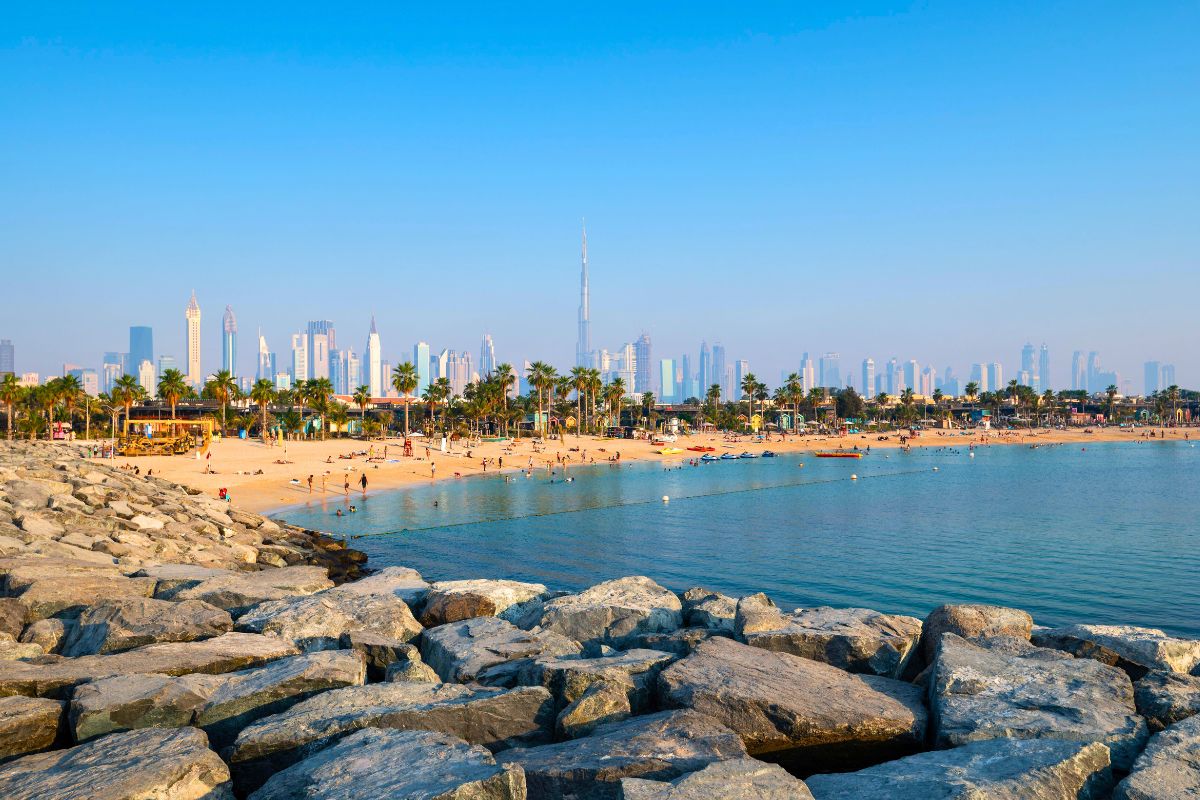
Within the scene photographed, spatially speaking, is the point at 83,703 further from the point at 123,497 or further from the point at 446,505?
the point at 446,505

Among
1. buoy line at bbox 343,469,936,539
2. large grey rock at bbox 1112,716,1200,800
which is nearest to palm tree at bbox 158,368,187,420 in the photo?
buoy line at bbox 343,469,936,539

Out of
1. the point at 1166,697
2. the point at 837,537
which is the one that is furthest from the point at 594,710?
the point at 837,537

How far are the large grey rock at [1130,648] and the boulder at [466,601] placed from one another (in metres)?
8.37

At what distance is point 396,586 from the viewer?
614 inches

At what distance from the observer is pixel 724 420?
6142 inches

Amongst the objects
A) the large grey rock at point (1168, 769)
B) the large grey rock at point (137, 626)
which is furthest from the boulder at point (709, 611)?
the large grey rock at point (137, 626)

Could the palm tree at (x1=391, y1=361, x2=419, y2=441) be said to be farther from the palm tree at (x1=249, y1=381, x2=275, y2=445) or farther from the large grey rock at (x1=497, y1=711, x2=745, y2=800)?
the large grey rock at (x1=497, y1=711, x2=745, y2=800)

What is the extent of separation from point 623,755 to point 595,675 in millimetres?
2011

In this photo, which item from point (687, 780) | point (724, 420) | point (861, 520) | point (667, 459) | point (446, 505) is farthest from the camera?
point (724, 420)

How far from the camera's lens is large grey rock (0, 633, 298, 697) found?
822 cm

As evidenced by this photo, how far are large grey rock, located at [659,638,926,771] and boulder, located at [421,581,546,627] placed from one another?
17.7 ft

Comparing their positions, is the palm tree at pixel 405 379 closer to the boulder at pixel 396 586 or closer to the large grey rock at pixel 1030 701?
the boulder at pixel 396 586

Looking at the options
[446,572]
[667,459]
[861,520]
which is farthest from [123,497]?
[667,459]

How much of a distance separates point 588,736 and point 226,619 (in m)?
7.09
